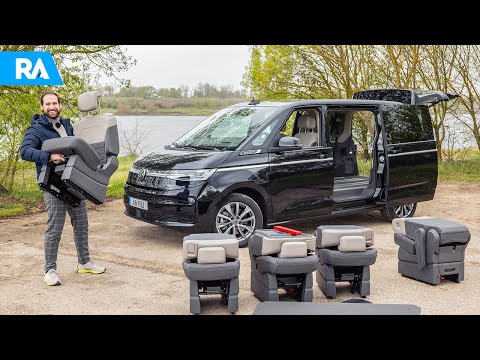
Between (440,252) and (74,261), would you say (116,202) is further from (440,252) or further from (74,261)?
(440,252)

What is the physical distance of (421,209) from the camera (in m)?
10.7

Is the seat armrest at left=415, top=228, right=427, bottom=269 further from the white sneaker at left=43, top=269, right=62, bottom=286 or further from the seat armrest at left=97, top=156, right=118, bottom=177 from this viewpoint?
the white sneaker at left=43, top=269, right=62, bottom=286

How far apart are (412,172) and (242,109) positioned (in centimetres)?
277

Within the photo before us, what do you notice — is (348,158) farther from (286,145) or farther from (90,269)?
(90,269)

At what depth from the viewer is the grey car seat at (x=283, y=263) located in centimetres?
533

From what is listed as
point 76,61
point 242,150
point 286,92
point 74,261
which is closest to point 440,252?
point 242,150

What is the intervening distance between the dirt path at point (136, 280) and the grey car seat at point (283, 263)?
11.2 inches

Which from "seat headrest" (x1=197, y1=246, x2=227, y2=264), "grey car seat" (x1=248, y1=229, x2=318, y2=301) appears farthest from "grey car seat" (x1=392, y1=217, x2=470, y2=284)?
"seat headrest" (x1=197, y1=246, x2=227, y2=264)

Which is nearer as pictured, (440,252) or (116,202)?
(440,252)

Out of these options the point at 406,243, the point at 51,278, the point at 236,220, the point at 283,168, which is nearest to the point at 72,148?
the point at 51,278

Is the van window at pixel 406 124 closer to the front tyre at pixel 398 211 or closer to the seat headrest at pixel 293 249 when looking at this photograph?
the front tyre at pixel 398 211

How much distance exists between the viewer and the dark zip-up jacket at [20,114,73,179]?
587 centimetres

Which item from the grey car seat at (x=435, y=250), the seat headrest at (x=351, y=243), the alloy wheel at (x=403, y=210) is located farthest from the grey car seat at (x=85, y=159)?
the alloy wheel at (x=403, y=210)

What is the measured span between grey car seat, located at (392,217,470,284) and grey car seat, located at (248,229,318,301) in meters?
1.37
